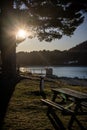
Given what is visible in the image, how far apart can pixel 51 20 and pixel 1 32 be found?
3.88 meters

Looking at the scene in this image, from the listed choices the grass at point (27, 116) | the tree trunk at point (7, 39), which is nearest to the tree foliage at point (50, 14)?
the tree trunk at point (7, 39)

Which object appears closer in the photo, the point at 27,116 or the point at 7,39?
the point at 27,116

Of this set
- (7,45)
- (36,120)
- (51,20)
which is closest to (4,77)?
(7,45)

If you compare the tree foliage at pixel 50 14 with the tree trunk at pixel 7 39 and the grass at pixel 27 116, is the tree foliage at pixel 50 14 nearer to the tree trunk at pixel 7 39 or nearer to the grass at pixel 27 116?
the tree trunk at pixel 7 39

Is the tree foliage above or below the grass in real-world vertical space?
above

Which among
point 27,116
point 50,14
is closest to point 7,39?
point 50,14

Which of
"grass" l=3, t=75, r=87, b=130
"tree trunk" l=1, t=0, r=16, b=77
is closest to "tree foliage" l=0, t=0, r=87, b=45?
"tree trunk" l=1, t=0, r=16, b=77

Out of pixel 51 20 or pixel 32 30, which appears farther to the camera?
pixel 32 30

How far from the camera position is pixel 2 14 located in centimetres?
2111

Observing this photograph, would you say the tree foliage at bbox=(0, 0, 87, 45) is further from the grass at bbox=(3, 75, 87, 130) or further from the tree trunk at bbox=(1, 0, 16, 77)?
the grass at bbox=(3, 75, 87, 130)

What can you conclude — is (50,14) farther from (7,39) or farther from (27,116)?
(27,116)

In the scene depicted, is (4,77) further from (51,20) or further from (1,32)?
(51,20)

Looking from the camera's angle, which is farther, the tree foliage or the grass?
the tree foliage

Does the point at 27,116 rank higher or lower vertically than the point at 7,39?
lower
